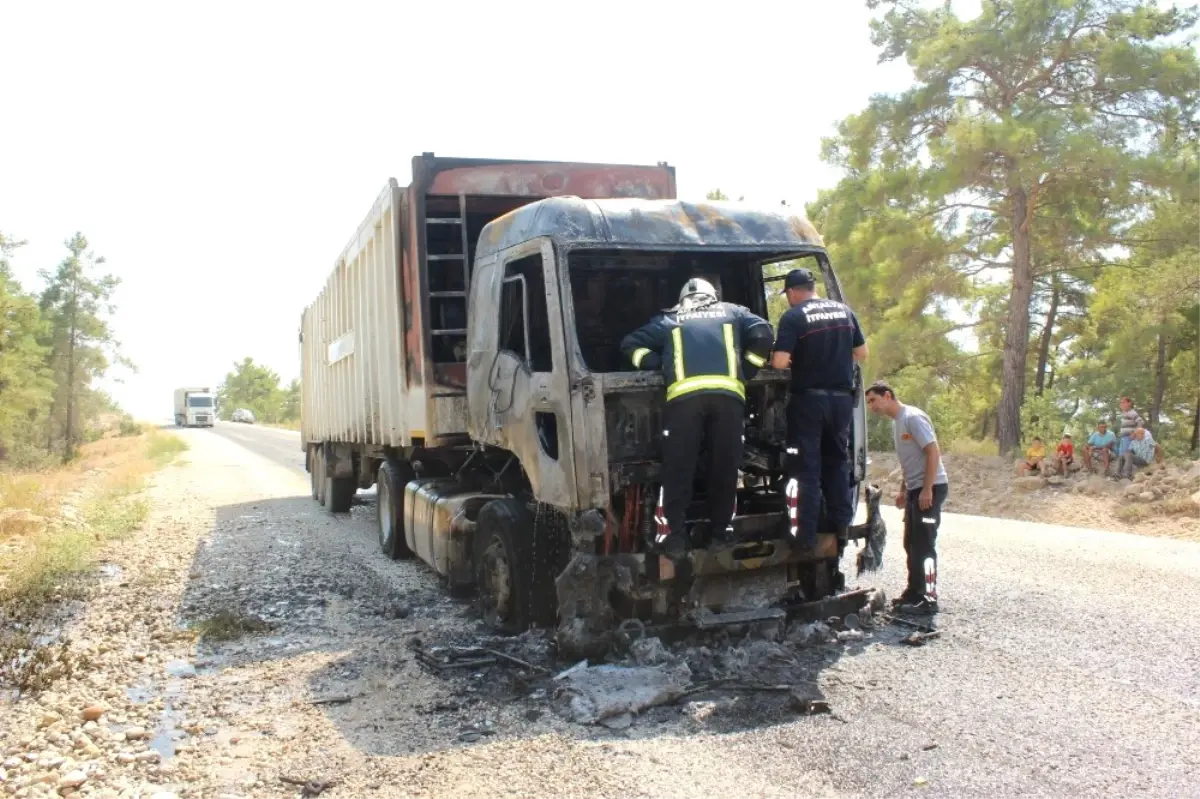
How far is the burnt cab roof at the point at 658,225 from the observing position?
5.52m

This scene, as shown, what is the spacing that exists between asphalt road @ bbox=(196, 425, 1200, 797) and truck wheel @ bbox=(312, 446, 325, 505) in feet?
30.3

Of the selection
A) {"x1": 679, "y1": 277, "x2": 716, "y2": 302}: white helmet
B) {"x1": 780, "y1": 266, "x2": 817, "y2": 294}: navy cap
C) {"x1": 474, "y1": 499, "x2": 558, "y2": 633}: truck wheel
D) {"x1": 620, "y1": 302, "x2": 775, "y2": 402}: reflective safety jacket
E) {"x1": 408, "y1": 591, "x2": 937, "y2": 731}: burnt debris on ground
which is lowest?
{"x1": 408, "y1": 591, "x2": 937, "y2": 731}: burnt debris on ground

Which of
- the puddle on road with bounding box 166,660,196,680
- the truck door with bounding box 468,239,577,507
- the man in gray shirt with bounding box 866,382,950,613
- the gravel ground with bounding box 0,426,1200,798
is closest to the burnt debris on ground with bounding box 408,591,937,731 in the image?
the gravel ground with bounding box 0,426,1200,798

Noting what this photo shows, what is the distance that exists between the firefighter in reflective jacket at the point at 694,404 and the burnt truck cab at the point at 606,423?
5.5 inches

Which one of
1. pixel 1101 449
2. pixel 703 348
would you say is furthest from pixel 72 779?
pixel 1101 449

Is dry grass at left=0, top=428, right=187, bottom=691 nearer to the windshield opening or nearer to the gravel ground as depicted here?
the gravel ground

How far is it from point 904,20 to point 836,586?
49.9ft

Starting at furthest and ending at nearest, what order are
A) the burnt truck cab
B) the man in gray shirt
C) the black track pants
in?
the man in gray shirt
the burnt truck cab
the black track pants

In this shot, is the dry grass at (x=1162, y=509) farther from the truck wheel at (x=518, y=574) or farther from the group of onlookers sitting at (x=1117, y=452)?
the truck wheel at (x=518, y=574)

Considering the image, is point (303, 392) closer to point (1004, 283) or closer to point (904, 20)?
point (904, 20)

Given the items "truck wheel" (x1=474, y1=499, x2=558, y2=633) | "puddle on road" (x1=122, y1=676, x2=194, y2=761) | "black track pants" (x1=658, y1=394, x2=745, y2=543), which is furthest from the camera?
"truck wheel" (x1=474, y1=499, x2=558, y2=633)

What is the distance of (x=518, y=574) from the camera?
590 cm

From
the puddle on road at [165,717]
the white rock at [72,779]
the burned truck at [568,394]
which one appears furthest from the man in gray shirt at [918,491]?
the white rock at [72,779]

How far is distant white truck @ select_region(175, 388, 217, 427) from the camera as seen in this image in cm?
6706
